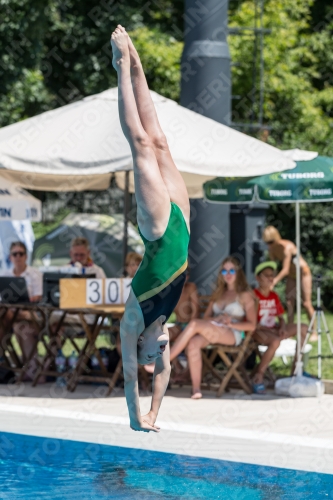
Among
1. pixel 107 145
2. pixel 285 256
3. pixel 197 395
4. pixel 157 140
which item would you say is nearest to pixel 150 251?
pixel 157 140

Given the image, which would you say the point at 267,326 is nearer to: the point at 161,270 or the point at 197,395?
the point at 197,395

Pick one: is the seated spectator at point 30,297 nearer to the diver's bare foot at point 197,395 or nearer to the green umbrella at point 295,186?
the diver's bare foot at point 197,395

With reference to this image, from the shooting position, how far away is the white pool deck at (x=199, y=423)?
18.3 feet

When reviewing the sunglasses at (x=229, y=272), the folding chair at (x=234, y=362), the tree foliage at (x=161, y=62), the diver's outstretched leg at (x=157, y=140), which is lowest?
the folding chair at (x=234, y=362)

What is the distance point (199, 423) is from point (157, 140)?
2.82 m

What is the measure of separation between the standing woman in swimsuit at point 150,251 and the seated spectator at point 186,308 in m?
3.92

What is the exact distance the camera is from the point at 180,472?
18.4 ft

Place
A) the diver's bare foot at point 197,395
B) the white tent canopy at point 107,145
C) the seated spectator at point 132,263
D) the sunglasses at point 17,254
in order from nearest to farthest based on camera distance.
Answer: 1. the white tent canopy at point 107,145
2. the diver's bare foot at point 197,395
3. the seated spectator at point 132,263
4. the sunglasses at point 17,254

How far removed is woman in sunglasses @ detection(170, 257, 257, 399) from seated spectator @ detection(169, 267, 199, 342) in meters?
0.18

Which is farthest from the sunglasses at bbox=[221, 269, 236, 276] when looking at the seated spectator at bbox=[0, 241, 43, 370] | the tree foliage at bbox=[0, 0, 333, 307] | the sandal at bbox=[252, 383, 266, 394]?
the tree foliage at bbox=[0, 0, 333, 307]

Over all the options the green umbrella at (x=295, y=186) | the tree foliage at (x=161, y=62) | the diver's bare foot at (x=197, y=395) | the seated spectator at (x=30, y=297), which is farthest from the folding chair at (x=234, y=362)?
the tree foliage at (x=161, y=62)

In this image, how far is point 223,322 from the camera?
7910mm

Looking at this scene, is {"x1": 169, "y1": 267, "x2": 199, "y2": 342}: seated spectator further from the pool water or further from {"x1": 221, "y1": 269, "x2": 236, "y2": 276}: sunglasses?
the pool water

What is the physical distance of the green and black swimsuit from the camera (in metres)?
4.04
